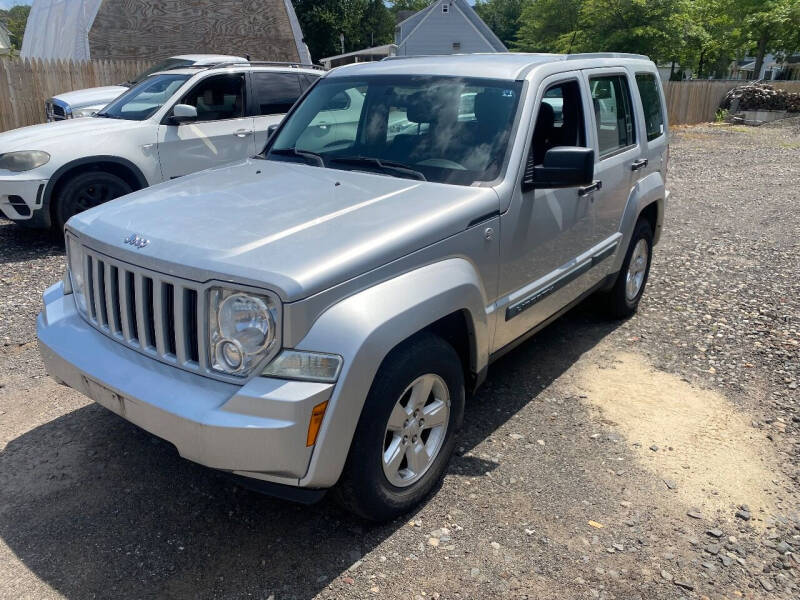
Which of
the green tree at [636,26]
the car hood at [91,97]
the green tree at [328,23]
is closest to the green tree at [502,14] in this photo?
the green tree at [328,23]

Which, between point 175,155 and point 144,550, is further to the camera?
point 175,155

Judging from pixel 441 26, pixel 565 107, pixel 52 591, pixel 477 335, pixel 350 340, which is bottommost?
pixel 52 591

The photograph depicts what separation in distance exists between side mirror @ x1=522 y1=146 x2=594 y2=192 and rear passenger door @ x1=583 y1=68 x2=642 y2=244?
956 mm

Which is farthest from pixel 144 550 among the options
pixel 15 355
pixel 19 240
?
pixel 19 240

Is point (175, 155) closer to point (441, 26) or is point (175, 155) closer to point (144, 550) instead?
point (144, 550)

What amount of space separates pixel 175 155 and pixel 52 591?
5.73 metres

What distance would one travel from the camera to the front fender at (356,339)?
240 centimetres

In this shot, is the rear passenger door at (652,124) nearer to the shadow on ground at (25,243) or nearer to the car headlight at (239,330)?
the car headlight at (239,330)

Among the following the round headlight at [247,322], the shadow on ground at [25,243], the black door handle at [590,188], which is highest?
the black door handle at [590,188]

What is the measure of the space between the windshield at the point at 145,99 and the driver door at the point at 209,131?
0.27 m

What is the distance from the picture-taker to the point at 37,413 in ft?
12.7

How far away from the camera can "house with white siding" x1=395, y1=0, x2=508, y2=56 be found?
1818 inches

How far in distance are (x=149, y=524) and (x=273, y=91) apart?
6.33 meters

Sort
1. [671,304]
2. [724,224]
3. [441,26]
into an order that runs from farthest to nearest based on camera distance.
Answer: [441,26] < [724,224] < [671,304]
